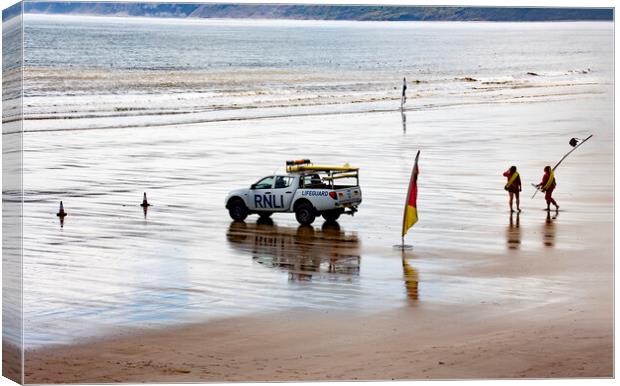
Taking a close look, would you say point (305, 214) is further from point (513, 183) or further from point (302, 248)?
point (513, 183)

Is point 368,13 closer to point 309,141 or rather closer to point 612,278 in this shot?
point 612,278

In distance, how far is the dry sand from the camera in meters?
18.4

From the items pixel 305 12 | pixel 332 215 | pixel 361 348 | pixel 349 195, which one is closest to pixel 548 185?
pixel 349 195

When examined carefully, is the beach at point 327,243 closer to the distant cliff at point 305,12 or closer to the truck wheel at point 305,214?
the truck wheel at point 305,214

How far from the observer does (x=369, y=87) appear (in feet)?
221

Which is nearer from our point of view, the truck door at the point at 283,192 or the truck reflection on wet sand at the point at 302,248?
the truck reflection on wet sand at the point at 302,248

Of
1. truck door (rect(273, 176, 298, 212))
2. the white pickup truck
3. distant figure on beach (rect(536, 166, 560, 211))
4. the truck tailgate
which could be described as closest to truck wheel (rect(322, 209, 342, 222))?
the white pickup truck

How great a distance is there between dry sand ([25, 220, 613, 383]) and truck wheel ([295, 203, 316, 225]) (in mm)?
9511

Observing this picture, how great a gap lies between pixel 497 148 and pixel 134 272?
19.3m

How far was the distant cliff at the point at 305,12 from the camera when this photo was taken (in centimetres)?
2027

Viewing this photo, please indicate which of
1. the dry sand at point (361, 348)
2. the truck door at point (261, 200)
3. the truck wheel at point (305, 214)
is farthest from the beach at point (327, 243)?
the truck door at point (261, 200)

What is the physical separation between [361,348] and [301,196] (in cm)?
1188

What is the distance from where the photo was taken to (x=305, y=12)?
20.5m

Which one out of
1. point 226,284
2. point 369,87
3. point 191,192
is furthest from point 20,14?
point 369,87
